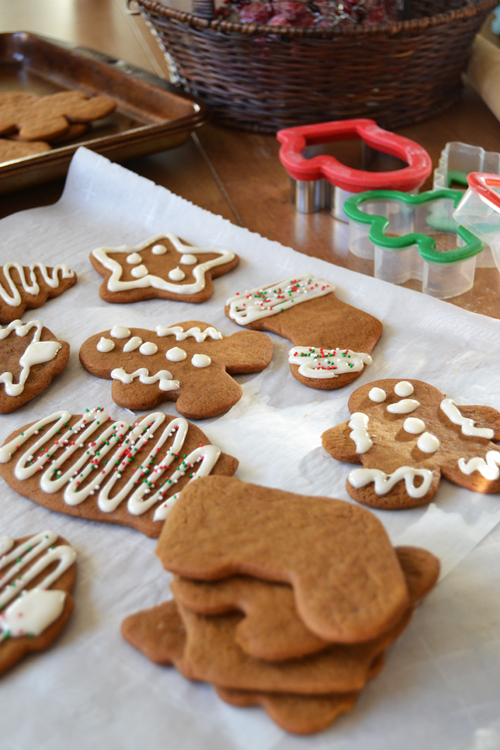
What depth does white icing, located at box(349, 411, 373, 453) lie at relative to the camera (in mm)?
955

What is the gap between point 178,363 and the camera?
1160 mm

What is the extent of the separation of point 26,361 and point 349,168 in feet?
2.56

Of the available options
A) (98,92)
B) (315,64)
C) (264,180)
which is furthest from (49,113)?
(315,64)

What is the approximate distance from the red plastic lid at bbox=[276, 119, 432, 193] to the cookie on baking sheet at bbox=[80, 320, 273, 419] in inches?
16.8

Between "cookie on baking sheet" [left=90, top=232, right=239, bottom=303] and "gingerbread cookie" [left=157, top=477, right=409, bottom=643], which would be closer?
"gingerbread cookie" [left=157, top=477, right=409, bottom=643]

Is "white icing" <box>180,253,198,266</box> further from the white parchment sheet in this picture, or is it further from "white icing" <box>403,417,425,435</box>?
"white icing" <box>403,417,425,435</box>

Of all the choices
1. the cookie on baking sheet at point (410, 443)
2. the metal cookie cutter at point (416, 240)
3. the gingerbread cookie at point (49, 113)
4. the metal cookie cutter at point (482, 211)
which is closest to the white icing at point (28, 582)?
the cookie on baking sheet at point (410, 443)

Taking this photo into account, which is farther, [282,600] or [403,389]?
[403,389]

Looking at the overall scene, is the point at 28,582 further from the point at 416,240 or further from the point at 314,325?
the point at 416,240

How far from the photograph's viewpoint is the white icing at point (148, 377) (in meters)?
1.11

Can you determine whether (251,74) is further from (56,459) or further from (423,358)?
(56,459)

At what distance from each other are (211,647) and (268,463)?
327mm

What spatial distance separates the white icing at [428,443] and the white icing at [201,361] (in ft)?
1.28

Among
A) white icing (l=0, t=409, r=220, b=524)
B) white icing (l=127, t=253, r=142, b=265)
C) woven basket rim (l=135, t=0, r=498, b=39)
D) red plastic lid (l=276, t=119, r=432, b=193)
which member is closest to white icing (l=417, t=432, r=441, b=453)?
white icing (l=0, t=409, r=220, b=524)
